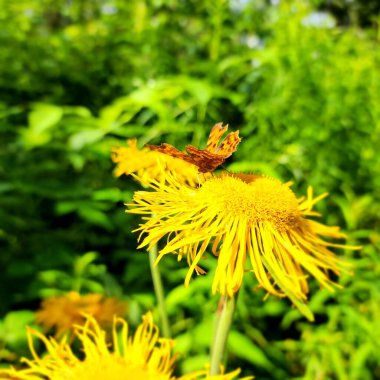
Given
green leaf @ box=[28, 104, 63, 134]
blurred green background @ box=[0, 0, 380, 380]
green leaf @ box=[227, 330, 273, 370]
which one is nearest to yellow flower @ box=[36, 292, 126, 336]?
blurred green background @ box=[0, 0, 380, 380]

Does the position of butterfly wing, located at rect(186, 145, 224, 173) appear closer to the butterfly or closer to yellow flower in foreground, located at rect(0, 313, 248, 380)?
the butterfly

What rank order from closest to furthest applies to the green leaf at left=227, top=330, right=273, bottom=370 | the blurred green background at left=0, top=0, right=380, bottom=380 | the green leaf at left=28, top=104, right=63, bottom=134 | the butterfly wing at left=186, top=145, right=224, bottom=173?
the butterfly wing at left=186, top=145, right=224, bottom=173, the green leaf at left=227, top=330, right=273, bottom=370, the blurred green background at left=0, top=0, right=380, bottom=380, the green leaf at left=28, top=104, right=63, bottom=134

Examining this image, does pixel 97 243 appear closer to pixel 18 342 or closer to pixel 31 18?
pixel 18 342

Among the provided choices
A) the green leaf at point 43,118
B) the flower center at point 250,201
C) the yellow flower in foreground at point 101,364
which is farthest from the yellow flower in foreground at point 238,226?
the green leaf at point 43,118

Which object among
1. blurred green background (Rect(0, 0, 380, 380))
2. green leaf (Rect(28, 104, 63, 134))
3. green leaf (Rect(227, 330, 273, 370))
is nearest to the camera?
green leaf (Rect(227, 330, 273, 370))

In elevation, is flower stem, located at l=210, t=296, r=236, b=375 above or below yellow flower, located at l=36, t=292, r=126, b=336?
above

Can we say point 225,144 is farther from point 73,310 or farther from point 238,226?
point 73,310
